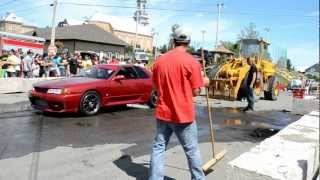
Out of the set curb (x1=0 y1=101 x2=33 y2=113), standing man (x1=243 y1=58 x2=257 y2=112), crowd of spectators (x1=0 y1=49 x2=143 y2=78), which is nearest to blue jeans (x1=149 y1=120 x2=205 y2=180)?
curb (x1=0 y1=101 x2=33 y2=113)

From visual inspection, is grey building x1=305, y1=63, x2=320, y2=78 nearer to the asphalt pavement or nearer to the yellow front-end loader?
the asphalt pavement

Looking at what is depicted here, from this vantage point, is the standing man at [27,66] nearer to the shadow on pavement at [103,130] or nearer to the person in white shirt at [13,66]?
the person in white shirt at [13,66]

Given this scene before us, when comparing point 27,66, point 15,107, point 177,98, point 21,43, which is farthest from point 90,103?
point 21,43

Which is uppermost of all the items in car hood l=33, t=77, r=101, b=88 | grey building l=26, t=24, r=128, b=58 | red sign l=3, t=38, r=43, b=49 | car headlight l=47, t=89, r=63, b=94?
grey building l=26, t=24, r=128, b=58

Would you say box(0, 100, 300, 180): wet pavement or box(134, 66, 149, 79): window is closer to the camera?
box(0, 100, 300, 180): wet pavement

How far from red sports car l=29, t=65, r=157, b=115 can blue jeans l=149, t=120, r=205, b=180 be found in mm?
6456

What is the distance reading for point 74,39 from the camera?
206ft

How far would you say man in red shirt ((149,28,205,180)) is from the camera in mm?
5238

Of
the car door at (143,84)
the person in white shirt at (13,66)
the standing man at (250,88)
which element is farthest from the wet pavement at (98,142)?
the person in white shirt at (13,66)

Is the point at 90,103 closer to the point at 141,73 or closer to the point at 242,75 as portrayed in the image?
the point at 141,73

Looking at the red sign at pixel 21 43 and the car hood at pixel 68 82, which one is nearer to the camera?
the car hood at pixel 68 82

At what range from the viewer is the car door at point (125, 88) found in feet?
41.9

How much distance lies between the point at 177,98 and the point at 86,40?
59.9 m

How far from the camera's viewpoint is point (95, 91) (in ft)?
40.1
